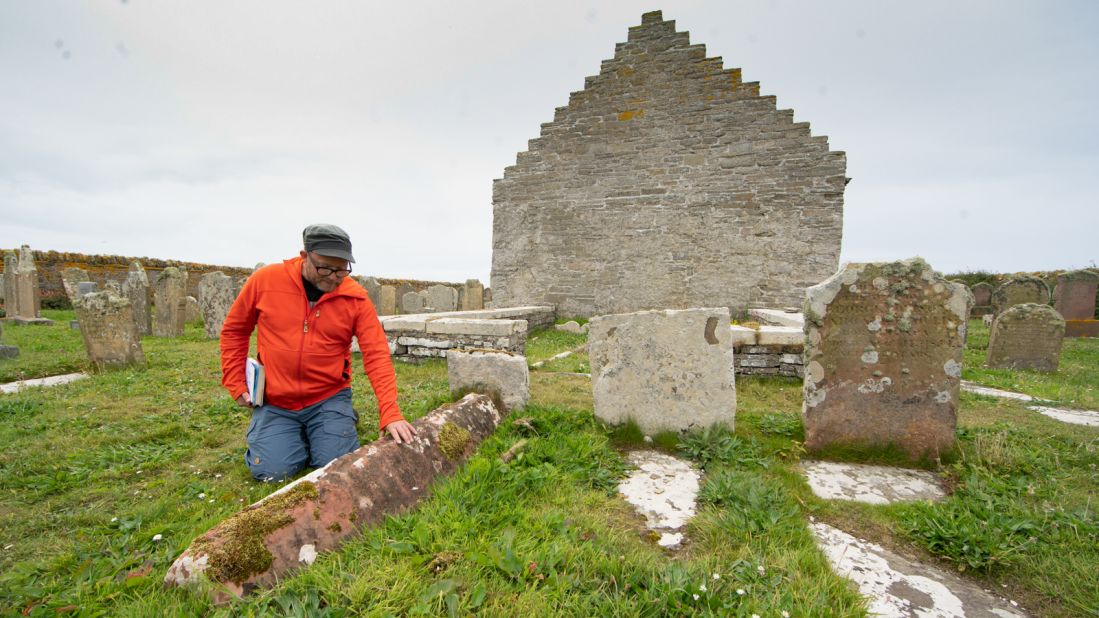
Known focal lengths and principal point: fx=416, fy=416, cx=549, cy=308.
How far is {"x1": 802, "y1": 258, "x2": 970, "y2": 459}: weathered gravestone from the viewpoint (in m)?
2.96

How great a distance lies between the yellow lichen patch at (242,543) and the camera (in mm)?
1555

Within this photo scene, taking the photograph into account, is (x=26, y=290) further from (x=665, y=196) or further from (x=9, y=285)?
(x=665, y=196)

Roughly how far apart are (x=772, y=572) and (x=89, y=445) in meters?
4.73

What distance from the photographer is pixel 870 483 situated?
2.74 m

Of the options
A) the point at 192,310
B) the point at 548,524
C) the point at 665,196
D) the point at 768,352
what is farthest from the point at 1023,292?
the point at 192,310

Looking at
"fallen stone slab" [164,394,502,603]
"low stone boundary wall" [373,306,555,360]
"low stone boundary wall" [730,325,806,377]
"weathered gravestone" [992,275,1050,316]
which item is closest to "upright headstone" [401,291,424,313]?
"low stone boundary wall" [373,306,555,360]

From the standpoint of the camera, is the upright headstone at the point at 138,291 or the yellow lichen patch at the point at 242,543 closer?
the yellow lichen patch at the point at 242,543

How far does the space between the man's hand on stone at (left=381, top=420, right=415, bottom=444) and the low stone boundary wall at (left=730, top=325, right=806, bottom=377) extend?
14.2 ft

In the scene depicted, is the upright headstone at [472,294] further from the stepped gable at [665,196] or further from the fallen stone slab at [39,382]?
the fallen stone slab at [39,382]

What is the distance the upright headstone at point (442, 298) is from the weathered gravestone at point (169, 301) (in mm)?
7034

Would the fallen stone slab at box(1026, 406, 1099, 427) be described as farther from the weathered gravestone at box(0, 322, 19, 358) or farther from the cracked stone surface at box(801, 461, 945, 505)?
the weathered gravestone at box(0, 322, 19, 358)

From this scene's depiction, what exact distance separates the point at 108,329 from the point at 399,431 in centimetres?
592

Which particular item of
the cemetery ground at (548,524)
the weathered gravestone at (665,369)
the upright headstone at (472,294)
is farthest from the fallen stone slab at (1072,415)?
the upright headstone at (472,294)

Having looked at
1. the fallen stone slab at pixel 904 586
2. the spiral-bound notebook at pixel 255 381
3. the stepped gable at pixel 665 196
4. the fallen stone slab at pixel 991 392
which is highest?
the stepped gable at pixel 665 196
